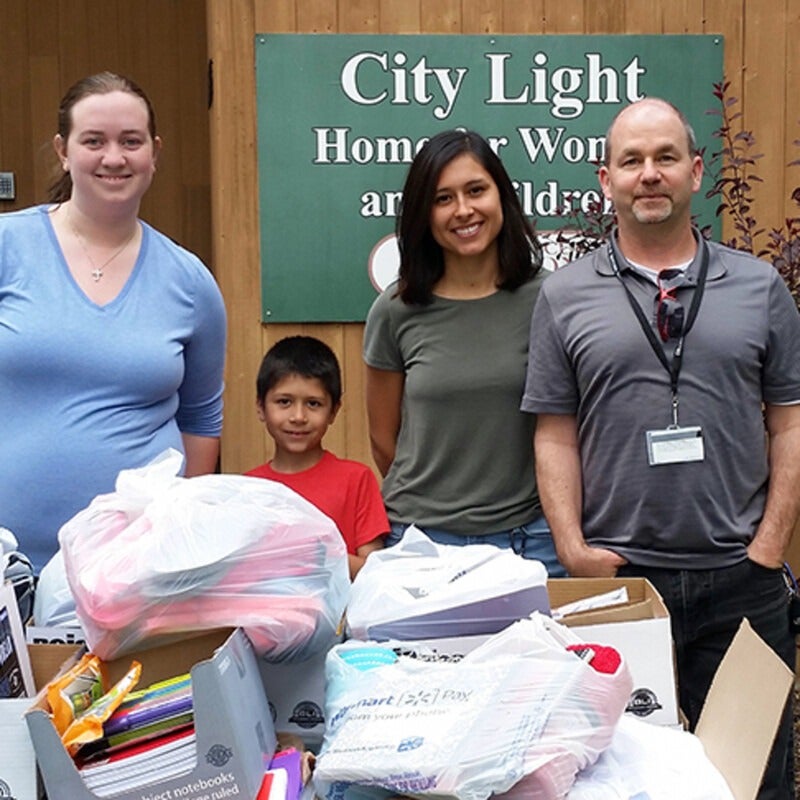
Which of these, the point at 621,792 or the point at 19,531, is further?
the point at 19,531

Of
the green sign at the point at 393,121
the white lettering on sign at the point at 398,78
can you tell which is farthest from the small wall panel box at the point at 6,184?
the white lettering on sign at the point at 398,78

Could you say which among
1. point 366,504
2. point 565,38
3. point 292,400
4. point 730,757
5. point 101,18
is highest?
point 101,18

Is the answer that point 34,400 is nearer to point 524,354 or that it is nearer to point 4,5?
point 524,354

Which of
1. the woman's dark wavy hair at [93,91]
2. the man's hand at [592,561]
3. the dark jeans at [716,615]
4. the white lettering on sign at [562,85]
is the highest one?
the white lettering on sign at [562,85]

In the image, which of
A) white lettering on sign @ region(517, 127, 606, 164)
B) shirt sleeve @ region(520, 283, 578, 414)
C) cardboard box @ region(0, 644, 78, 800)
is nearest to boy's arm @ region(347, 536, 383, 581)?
shirt sleeve @ region(520, 283, 578, 414)

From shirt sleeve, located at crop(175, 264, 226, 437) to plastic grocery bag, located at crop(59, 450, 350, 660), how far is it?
2.17 feet

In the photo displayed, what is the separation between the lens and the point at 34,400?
85.4 inches

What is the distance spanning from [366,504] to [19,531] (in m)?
0.85

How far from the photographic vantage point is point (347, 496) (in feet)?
9.11

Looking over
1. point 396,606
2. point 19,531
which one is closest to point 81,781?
point 396,606

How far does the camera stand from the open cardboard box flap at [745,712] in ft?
5.25

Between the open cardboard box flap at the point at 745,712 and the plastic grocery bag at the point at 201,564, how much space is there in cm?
59

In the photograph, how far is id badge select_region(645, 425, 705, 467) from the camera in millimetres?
2320

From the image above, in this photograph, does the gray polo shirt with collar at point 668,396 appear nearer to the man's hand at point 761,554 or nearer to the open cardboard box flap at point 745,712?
the man's hand at point 761,554
